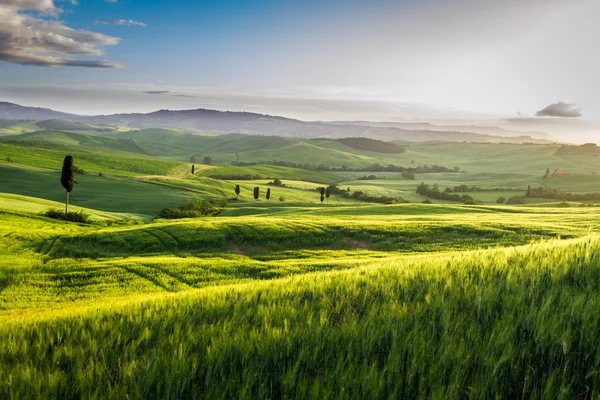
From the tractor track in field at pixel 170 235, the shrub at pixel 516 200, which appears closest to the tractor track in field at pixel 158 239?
the tractor track in field at pixel 170 235

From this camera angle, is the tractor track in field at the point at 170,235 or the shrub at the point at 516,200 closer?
the tractor track in field at the point at 170,235

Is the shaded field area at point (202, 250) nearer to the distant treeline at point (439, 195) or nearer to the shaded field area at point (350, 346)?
the shaded field area at point (350, 346)

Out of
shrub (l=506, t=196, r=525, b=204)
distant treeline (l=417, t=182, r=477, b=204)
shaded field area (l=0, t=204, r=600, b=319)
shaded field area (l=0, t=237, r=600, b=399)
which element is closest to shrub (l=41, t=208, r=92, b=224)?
shaded field area (l=0, t=204, r=600, b=319)

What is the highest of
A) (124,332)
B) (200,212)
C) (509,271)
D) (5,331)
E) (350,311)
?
(509,271)

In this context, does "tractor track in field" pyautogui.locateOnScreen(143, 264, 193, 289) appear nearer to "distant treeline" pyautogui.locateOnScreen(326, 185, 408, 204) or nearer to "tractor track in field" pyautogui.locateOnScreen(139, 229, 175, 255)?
"tractor track in field" pyautogui.locateOnScreen(139, 229, 175, 255)

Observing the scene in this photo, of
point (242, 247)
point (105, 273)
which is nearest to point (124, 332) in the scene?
point (105, 273)

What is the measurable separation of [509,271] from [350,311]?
92.0 inches

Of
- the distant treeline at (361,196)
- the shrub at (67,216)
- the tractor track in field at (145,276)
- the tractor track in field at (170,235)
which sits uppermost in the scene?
the tractor track in field at (145,276)

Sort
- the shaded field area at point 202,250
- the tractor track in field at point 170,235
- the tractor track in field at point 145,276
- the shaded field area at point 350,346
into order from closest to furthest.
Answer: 1. the shaded field area at point 350,346
2. the tractor track in field at point 145,276
3. the shaded field area at point 202,250
4. the tractor track in field at point 170,235

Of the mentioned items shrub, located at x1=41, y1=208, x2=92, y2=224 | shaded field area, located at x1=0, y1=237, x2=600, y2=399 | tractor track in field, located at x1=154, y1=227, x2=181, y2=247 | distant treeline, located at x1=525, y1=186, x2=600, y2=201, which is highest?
shaded field area, located at x1=0, y1=237, x2=600, y2=399

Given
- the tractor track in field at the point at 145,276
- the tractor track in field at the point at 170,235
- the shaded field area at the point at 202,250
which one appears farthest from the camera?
the tractor track in field at the point at 170,235

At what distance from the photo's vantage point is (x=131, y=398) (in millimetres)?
2645

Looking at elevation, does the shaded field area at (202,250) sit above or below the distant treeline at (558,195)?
below

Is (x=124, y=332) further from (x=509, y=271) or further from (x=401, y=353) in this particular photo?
(x=509, y=271)
